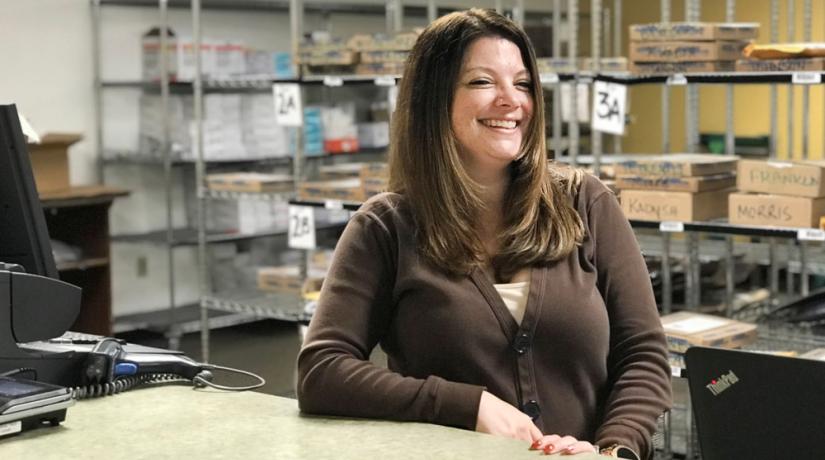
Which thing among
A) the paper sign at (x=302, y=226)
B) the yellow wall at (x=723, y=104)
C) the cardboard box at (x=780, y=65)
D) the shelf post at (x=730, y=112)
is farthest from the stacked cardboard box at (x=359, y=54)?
the yellow wall at (x=723, y=104)

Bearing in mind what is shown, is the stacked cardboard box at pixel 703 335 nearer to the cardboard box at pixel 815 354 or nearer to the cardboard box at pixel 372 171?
the cardboard box at pixel 815 354

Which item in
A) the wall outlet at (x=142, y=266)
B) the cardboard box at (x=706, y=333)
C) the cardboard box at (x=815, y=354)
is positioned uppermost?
the cardboard box at (x=706, y=333)

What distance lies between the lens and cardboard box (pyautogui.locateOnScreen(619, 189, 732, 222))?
12.9 ft

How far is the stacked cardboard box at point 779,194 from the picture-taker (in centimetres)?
369

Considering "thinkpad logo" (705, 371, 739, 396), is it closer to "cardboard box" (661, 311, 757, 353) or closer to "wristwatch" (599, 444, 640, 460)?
"wristwatch" (599, 444, 640, 460)

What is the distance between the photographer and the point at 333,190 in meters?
4.89

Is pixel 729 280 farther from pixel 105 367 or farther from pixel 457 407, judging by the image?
pixel 105 367

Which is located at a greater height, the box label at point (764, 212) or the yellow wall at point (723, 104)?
the yellow wall at point (723, 104)

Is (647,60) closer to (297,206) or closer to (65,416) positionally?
(297,206)

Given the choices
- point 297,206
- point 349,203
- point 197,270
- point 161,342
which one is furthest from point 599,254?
point 197,270

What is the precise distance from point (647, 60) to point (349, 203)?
134 cm

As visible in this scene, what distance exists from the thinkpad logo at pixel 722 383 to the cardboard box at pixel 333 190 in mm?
3266

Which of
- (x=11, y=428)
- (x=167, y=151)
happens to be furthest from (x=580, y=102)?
(x=11, y=428)

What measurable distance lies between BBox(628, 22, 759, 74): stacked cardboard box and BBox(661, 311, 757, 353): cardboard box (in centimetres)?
84
